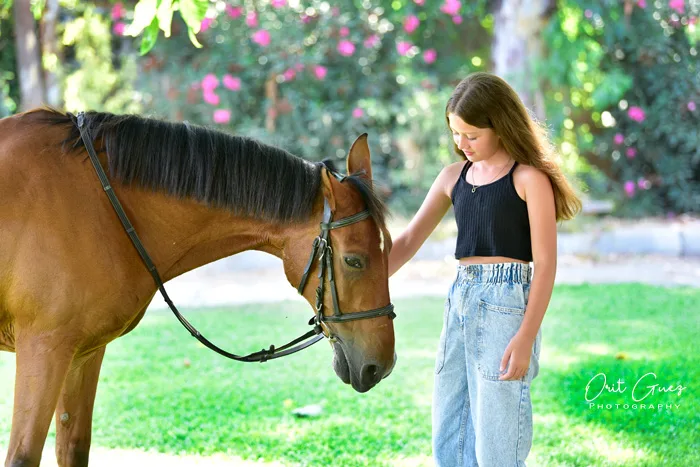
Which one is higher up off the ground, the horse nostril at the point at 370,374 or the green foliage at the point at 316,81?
the green foliage at the point at 316,81

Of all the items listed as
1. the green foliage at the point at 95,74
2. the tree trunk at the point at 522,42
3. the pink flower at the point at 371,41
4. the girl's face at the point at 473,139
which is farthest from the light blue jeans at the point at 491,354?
the green foliage at the point at 95,74

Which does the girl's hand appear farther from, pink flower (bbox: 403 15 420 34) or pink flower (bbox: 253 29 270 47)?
pink flower (bbox: 403 15 420 34)

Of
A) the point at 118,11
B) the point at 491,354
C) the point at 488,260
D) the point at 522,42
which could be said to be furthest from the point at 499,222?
the point at 118,11

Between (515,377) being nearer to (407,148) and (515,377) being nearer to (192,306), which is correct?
(192,306)

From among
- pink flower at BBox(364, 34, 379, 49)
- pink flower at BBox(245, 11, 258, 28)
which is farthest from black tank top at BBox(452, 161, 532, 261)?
pink flower at BBox(245, 11, 258, 28)

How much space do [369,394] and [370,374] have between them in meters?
2.22

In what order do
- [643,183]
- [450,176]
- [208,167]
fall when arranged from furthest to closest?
[643,183] → [450,176] → [208,167]

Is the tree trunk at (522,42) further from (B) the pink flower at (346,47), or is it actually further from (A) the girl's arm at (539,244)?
(A) the girl's arm at (539,244)

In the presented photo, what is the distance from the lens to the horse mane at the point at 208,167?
2.51 metres

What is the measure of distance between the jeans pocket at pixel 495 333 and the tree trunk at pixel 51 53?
8786 millimetres

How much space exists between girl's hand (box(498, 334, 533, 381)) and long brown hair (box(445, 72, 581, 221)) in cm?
47

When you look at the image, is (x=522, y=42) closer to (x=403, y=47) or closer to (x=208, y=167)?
(x=403, y=47)

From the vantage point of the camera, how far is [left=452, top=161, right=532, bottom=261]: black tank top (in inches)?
97.3

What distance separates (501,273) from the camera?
2.46m
